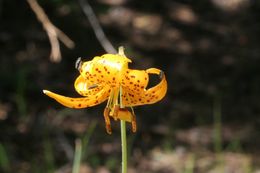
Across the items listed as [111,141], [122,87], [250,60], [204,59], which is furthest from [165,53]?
[122,87]

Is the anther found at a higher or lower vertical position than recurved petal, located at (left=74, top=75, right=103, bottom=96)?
higher

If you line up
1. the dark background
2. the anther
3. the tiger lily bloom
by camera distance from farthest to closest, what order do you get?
the dark background → the anther → the tiger lily bloom

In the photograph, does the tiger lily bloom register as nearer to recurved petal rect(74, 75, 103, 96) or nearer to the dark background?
recurved petal rect(74, 75, 103, 96)

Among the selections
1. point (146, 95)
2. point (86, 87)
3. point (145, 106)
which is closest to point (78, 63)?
point (86, 87)

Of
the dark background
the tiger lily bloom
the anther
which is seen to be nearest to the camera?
the tiger lily bloom

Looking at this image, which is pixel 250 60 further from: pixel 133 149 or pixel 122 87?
pixel 122 87

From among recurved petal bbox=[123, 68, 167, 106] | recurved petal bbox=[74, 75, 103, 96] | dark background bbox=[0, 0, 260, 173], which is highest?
dark background bbox=[0, 0, 260, 173]

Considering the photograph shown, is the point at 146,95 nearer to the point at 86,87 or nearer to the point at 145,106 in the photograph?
the point at 86,87

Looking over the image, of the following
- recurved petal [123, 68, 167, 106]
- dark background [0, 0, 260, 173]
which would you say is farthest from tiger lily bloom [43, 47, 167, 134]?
dark background [0, 0, 260, 173]
